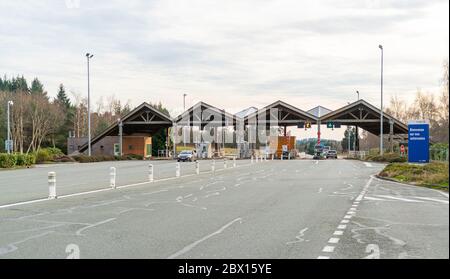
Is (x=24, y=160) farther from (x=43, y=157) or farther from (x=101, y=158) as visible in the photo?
(x=101, y=158)

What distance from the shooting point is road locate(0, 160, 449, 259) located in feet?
27.4

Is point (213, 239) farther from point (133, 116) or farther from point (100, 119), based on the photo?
point (100, 119)

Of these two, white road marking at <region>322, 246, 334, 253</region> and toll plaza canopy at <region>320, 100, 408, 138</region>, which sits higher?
toll plaza canopy at <region>320, 100, 408, 138</region>

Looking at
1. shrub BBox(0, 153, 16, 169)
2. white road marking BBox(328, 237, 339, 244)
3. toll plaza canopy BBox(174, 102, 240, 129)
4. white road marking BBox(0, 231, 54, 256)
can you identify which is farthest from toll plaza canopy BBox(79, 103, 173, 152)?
white road marking BBox(328, 237, 339, 244)

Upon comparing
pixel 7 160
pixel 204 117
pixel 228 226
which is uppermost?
pixel 204 117

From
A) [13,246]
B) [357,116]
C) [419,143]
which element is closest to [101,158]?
[357,116]

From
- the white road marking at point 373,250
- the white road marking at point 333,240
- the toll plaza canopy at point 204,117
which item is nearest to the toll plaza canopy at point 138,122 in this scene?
the toll plaza canopy at point 204,117

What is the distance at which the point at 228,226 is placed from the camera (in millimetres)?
11516

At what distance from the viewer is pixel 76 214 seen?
1360cm

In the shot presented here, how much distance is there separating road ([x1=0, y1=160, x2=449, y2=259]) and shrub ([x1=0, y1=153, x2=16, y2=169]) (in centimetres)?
3078

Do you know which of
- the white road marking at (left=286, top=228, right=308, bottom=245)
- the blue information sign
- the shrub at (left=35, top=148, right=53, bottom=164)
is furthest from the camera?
the shrub at (left=35, top=148, right=53, bottom=164)

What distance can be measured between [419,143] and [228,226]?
23.7ft

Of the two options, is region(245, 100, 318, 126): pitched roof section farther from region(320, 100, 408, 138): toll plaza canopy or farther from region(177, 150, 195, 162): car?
region(177, 150, 195, 162): car
